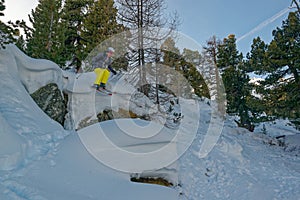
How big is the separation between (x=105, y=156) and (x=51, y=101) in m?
4.77

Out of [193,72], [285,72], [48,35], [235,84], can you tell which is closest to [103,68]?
[48,35]

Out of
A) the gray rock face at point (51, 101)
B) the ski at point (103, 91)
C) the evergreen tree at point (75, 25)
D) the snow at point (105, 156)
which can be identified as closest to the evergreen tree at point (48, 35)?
Answer: the evergreen tree at point (75, 25)

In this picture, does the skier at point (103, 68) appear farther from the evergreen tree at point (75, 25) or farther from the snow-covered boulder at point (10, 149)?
the evergreen tree at point (75, 25)

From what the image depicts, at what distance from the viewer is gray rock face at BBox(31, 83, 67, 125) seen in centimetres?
755

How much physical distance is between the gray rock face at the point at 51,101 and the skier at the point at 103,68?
6.22ft

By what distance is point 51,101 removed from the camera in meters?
7.87

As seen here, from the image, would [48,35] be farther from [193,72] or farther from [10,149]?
[193,72]

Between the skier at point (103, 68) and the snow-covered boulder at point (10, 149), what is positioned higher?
the skier at point (103, 68)

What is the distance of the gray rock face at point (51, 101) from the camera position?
7.55 meters

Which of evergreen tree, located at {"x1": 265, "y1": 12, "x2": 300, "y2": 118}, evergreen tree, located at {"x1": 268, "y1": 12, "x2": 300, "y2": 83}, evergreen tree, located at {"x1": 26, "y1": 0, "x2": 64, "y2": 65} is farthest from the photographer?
evergreen tree, located at {"x1": 26, "y1": 0, "x2": 64, "y2": 65}

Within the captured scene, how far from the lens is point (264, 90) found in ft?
40.8

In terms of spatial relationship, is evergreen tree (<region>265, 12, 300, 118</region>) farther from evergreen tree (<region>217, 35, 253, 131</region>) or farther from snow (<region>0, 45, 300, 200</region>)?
evergreen tree (<region>217, 35, 253, 131</region>)

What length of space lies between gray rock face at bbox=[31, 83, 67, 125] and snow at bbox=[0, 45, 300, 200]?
0.29 meters

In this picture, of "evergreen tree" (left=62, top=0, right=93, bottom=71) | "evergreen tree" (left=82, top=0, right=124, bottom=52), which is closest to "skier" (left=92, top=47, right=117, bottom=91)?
"evergreen tree" (left=82, top=0, right=124, bottom=52)
